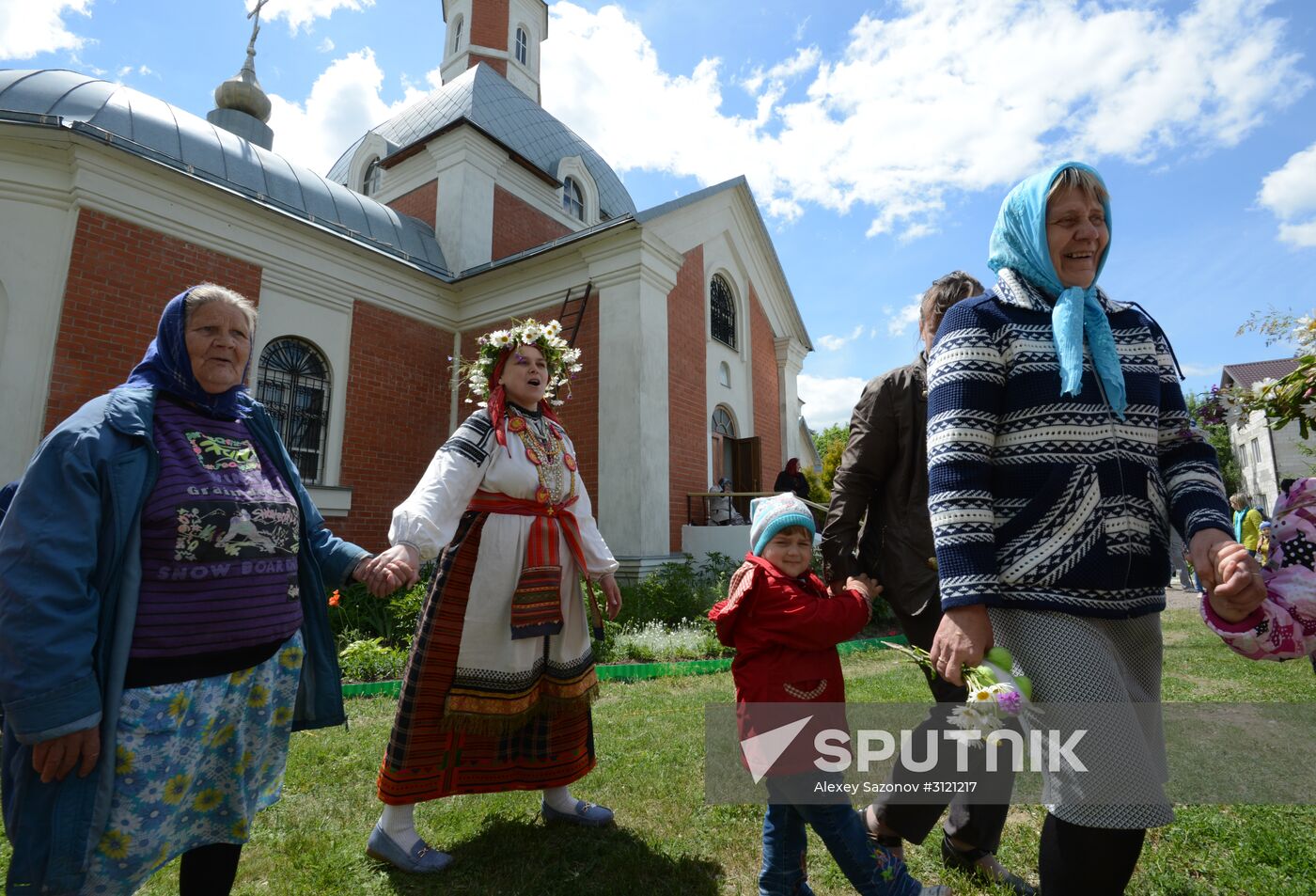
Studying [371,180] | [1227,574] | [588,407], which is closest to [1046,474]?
[1227,574]

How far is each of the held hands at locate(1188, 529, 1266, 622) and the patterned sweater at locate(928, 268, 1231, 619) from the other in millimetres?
41

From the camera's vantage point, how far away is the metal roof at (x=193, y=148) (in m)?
8.62

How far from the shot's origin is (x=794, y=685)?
6.85ft

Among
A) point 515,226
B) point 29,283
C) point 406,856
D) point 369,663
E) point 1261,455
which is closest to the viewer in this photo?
point 406,856

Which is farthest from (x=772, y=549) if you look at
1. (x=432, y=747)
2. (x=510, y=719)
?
(x=432, y=747)

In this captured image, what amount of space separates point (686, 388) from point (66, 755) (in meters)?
10.5

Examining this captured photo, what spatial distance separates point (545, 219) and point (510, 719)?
14.8 meters

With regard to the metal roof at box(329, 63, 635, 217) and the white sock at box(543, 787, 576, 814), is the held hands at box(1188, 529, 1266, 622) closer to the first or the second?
the white sock at box(543, 787, 576, 814)

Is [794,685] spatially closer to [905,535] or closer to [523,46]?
[905,535]

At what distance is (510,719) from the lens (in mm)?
2629

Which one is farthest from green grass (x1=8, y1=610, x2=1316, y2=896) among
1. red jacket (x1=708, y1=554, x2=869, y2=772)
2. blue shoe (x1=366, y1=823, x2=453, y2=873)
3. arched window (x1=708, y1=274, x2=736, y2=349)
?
arched window (x1=708, y1=274, x2=736, y2=349)

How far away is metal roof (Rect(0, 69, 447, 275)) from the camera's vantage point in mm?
8617

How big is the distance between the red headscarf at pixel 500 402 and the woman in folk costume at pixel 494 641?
0.4 inches

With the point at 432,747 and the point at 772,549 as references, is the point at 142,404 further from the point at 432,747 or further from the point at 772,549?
the point at 772,549
